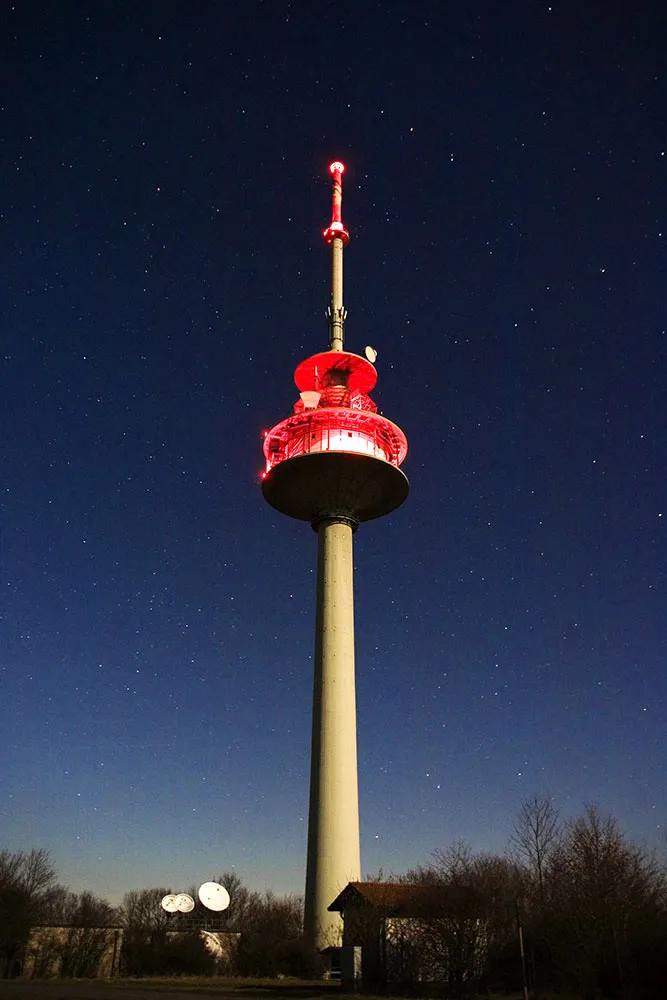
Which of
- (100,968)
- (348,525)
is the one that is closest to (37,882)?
(100,968)

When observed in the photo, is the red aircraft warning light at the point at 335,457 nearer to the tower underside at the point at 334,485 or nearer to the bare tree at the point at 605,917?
the tower underside at the point at 334,485

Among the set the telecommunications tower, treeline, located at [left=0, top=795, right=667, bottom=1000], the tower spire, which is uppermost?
the tower spire

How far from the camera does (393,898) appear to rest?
39.1 m

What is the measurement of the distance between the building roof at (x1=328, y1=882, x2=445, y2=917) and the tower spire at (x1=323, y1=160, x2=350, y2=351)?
32386mm

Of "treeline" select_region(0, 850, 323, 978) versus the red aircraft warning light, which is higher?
the red aircraft warning light

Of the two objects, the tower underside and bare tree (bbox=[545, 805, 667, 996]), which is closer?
bare tree (bbox=[545, 805, 667, 996])

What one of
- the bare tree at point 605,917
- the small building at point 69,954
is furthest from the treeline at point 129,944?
the bare tree at point 605,917

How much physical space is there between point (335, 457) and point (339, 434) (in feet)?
6.48

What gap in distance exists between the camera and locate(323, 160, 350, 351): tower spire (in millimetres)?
56625

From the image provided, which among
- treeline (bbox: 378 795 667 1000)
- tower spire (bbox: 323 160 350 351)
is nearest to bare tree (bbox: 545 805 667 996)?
treeline (bbox: 378 795 667 1000)

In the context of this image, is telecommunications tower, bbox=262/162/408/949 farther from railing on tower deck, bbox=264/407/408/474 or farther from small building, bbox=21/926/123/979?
small building, bbox=21/926/123/979

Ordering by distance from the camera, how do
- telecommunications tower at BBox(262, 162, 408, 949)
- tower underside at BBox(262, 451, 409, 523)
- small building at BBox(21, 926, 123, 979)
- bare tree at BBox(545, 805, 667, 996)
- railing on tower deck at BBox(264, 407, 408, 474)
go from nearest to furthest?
bare tree at BBox(545, 805, 667, 996) < telecommunications tower at BBox(262, 162, 408, 949) < tower underside at BBox(262, 451, 409, 523) < railing on tower deck at BBox(264, 407, 408, 474) < small building at BBox(21, 926, 123, 979)

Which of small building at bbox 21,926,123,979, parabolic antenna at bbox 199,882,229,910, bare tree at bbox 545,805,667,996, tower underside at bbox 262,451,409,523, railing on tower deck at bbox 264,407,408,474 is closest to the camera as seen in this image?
bare tree at bbox 545,805,667,996

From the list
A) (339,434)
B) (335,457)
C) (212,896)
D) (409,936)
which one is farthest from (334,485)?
(212,896)
